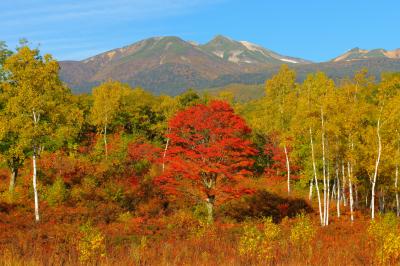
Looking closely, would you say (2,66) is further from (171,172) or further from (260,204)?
(260,204)

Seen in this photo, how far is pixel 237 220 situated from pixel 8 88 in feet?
68.1

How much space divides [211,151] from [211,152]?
12cm

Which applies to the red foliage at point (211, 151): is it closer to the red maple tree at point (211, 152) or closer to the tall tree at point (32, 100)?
the red maple tree at point (211, 152)

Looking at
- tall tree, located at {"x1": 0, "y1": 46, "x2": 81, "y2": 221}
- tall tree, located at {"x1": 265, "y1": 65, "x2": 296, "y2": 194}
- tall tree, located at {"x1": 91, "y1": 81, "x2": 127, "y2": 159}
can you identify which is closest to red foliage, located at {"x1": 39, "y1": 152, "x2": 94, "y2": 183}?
tall tree, located at {"x1": 91, "y1": 81, "x2": 127, "y2": 159}

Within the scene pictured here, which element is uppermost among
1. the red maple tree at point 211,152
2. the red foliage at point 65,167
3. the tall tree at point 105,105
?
the tall tree at point 105,105

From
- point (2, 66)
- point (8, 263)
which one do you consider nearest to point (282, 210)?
point (2, 66)

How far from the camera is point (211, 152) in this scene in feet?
100

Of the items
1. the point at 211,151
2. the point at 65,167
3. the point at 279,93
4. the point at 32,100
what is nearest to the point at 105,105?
the point at 65,167

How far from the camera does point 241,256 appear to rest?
14156mm

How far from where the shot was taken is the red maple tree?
30.6 metres

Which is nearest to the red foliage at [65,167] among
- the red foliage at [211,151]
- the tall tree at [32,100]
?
the tall tree at [32,100]

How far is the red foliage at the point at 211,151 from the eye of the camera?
30594 mm

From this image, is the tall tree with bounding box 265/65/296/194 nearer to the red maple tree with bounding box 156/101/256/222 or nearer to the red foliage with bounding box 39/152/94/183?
the red maple tree with bounding box 156/101/256/222

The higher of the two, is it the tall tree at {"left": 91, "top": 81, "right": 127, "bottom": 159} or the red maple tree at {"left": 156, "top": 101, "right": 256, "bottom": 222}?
the tall tree at {"left": 91, "top": 81, "right": 127, "bottom": 159}
